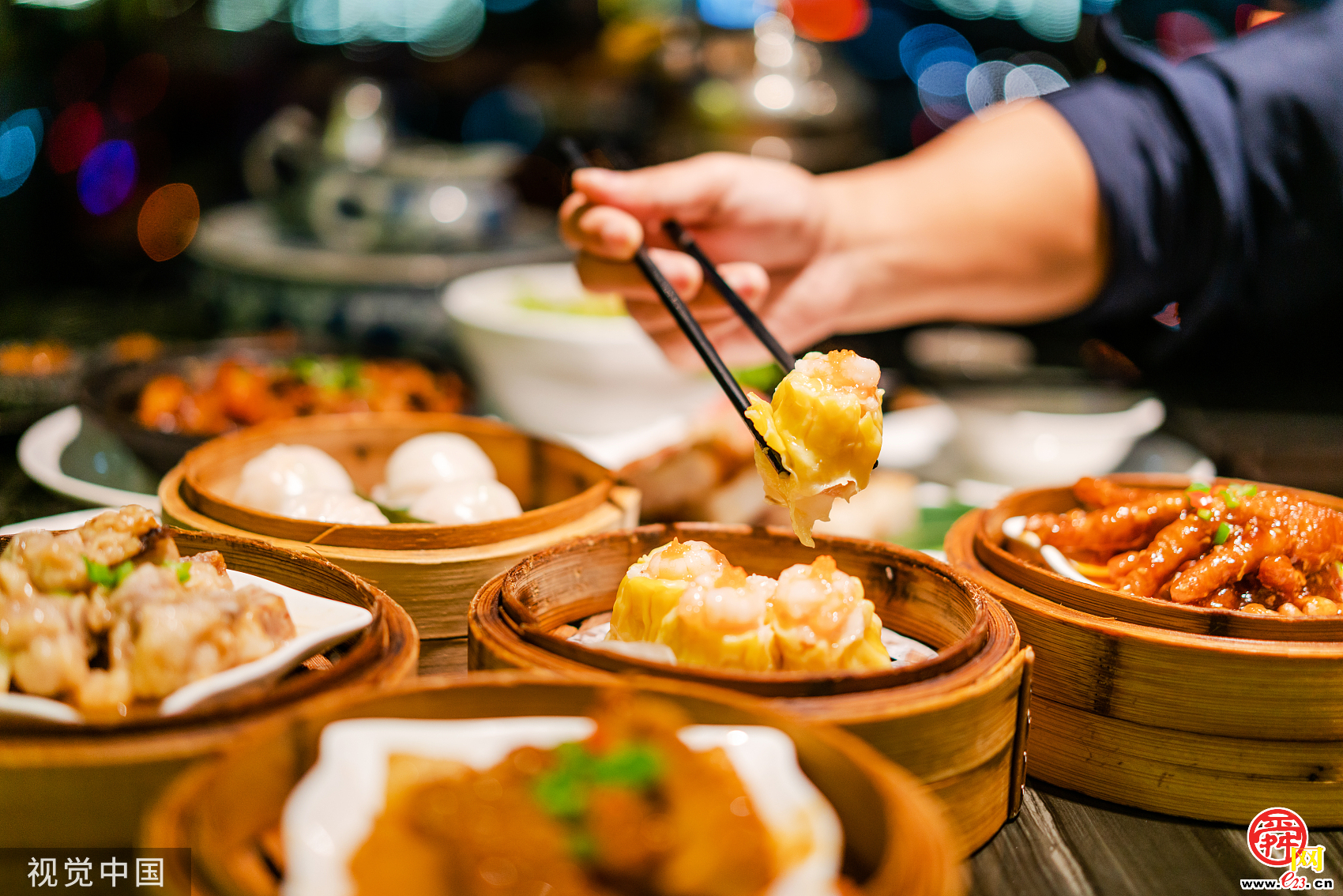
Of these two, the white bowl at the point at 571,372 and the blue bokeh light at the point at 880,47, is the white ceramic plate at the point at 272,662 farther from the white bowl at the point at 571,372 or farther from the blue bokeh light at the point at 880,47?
the blue bokeh light at the point at 880,47

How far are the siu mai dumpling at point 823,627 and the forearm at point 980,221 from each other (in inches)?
68.7

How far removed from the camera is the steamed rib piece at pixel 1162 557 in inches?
67.7

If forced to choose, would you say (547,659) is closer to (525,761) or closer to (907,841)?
(525,761)

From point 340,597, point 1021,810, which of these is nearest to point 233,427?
point 340,597

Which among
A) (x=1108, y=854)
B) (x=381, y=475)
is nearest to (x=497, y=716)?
(x=1108, y=854)

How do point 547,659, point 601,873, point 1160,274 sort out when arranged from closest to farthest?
point 601,873
point 547,659
point 1160,274

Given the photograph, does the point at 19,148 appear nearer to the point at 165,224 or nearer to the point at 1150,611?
the point at 165,224

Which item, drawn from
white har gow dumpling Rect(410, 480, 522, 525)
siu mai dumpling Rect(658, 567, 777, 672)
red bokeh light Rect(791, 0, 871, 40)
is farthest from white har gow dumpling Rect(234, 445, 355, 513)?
red bokeh light Rect(791, 0, 871, 40)

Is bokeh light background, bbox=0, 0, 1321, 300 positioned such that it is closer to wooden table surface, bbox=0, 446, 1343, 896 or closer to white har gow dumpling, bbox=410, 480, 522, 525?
white har gow dumpling, bbox=410, 480, 522, 525

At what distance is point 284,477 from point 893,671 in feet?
4.92

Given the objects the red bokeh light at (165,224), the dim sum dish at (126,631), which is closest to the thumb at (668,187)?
the dim sum dish at (126,631)

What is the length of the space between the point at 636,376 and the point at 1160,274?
1.71m

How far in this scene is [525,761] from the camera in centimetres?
106

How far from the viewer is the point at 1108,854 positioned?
149 cm
